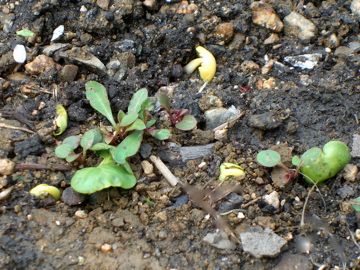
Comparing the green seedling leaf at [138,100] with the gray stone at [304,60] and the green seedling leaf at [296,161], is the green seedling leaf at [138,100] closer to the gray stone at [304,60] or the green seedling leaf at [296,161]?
the green seedling leaf at [296,161]

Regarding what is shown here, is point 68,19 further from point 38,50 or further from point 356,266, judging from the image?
point 356,266

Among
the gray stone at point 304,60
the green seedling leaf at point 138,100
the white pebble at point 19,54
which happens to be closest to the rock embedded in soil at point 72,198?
the green seedling leaf at point 138,100

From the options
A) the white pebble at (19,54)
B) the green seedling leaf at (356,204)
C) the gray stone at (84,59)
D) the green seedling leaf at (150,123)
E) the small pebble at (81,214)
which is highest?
the white pebble at (19,54)

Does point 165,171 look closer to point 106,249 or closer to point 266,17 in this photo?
point 106,249

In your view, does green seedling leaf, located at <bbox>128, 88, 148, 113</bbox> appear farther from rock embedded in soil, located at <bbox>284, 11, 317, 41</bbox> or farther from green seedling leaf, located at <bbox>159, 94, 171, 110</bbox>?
rock embedded in soil, located at <bbox>284, 11, 317, 41</bbox>

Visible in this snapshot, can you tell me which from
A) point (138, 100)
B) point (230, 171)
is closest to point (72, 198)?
point (138, 100)

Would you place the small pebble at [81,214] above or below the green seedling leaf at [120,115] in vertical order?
below

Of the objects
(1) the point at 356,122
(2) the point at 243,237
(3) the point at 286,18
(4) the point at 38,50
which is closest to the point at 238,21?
(3) the point at 286,18
